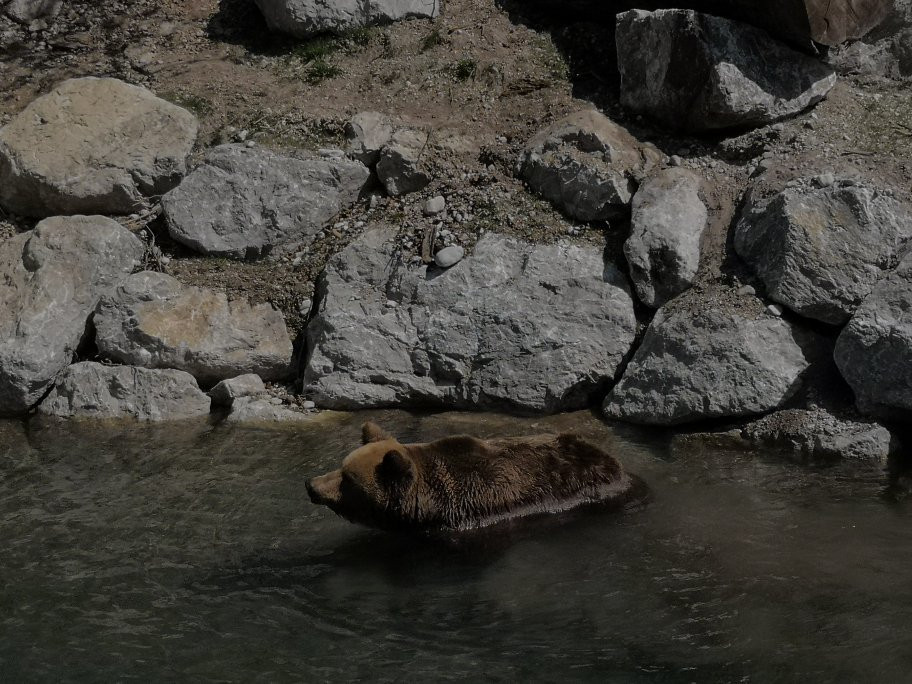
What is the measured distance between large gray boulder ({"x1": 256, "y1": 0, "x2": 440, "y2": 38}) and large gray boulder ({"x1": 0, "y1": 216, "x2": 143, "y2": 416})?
13.9 ft

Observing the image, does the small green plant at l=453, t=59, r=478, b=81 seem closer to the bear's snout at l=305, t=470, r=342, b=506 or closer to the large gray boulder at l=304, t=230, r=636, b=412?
the large gray boulder at l=304, t=230, r=636, b=412

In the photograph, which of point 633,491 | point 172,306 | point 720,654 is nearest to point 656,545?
point 633,491

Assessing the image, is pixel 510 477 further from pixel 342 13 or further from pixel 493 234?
pixel 342 13

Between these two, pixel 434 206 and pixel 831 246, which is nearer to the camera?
pixel 831 246

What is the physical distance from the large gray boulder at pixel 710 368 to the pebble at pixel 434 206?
119 inches

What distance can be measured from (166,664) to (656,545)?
10.8ft

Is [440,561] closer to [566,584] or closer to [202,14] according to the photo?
[566,584]

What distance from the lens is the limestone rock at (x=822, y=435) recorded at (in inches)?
318

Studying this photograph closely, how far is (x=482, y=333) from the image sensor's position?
32.4 feet

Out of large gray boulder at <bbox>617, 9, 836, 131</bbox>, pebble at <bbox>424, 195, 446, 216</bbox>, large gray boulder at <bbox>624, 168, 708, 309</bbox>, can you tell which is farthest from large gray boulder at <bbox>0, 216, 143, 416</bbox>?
large gray boulder at <bbox>617, 9, 836, 131</bbox>

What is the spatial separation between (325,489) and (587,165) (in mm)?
5465

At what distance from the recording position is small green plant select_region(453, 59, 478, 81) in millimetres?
12414

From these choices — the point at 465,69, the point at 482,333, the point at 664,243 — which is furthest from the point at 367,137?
the point at 664,243

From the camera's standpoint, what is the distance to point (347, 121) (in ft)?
38.7
